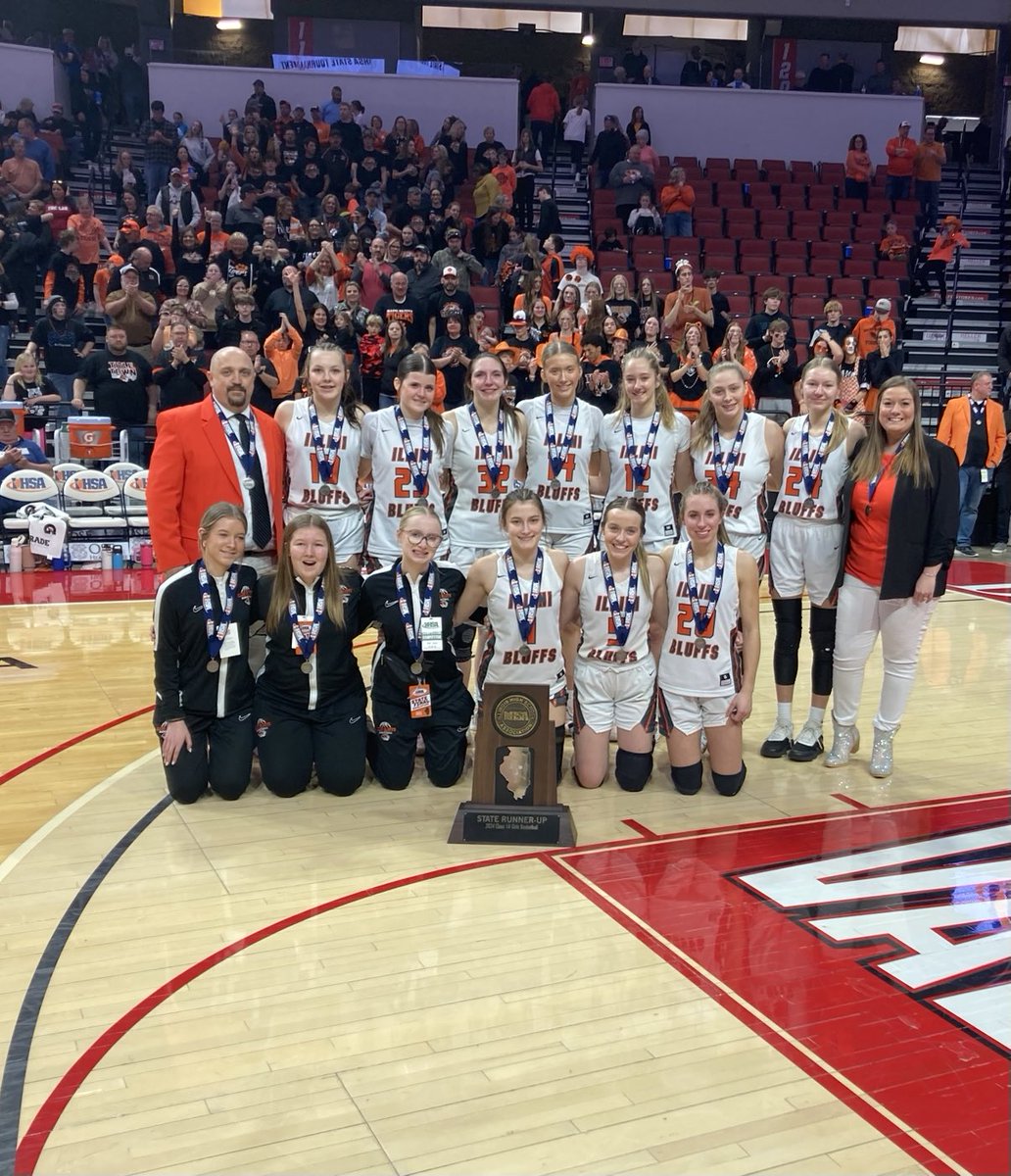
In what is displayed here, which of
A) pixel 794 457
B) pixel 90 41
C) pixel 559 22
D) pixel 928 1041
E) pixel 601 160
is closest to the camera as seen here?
pixel 928 1041

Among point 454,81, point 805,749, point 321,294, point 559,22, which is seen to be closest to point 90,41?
point 454,81

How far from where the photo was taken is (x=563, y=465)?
5484 mm

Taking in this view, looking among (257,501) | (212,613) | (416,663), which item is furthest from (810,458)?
(212,613)

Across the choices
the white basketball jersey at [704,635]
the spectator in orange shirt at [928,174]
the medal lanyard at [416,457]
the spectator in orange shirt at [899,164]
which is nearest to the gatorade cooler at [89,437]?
the medal lanyard at [416,457]

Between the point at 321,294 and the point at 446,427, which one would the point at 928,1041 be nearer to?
the point at 446,427

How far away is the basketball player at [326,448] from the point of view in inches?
207

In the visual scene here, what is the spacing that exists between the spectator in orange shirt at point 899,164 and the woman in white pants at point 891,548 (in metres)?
14.2

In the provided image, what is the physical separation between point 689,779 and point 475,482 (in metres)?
1.63

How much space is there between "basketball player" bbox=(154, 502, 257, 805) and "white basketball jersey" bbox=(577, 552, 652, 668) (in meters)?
1.41

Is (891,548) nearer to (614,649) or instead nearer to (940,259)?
(614,649)

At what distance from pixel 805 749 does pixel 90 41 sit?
19284mm

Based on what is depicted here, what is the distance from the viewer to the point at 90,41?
19891mm

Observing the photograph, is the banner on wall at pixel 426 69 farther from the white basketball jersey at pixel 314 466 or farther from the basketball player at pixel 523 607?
the basketball player at pixel 523 607

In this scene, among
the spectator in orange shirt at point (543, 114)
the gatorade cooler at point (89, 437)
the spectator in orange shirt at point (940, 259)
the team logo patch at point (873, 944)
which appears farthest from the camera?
the spectator in orange shirt at point (543, 114)
